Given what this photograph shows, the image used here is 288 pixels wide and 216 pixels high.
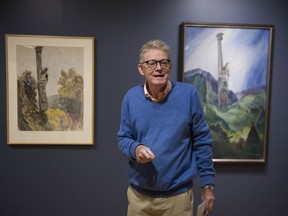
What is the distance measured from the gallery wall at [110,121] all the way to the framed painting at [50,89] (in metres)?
0.06

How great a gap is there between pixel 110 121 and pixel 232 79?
98cm

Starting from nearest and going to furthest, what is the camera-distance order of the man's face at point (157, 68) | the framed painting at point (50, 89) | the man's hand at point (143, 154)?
the man's hand at point (143, 154) → the man's face at point (157, 68) → the framed painting at point (50, 89)

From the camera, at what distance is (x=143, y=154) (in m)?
1.16

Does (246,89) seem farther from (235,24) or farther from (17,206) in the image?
(17,206)

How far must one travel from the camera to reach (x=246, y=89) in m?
2.03

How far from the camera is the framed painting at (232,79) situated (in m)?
1.98

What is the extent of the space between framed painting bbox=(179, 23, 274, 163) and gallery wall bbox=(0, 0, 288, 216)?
9cm

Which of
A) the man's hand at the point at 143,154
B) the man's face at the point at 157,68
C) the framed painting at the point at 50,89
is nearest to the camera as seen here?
the man's hand at the point at 143,154

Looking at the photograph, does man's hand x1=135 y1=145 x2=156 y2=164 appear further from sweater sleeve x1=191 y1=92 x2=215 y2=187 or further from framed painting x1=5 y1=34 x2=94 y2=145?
framed painting x1=5 y1=34 x2=94 y2=145

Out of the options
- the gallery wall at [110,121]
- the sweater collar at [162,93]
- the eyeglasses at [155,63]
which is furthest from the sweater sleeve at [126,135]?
the gallery wall at [110,121]

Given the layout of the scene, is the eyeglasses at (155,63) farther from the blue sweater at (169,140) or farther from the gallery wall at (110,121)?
the gallery wall at (110,121)

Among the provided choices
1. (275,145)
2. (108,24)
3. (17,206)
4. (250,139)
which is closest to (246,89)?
(250,139)

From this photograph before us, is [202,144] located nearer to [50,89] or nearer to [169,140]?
[169,140]

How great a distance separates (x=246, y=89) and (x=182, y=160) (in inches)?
39.8
